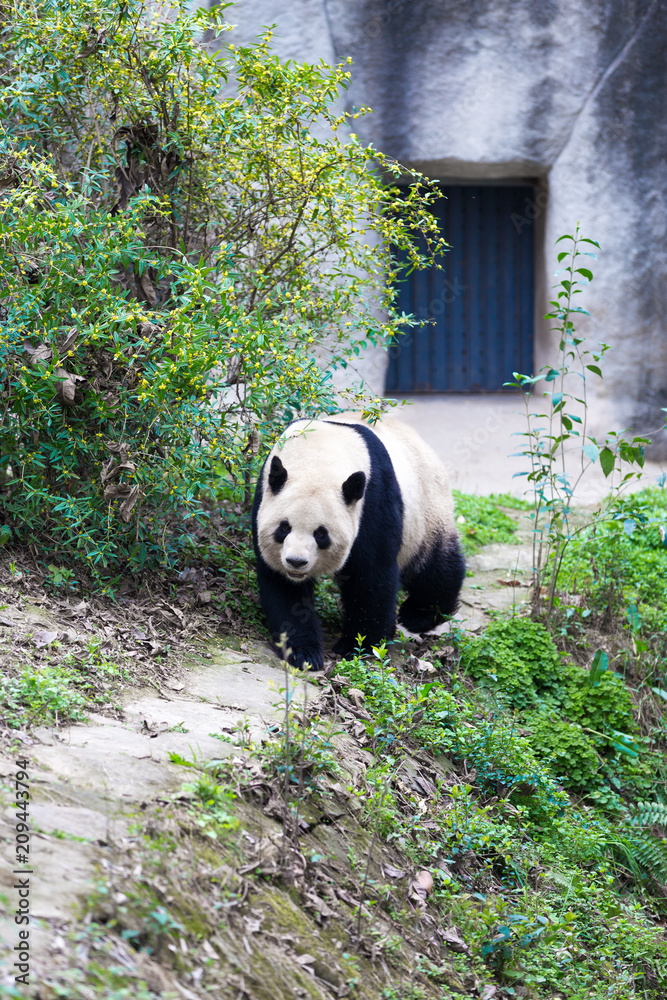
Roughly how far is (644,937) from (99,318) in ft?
12.4

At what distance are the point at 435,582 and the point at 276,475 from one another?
1747 millimetres

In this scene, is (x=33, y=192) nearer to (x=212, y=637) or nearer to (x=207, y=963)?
(x=212, y=637)

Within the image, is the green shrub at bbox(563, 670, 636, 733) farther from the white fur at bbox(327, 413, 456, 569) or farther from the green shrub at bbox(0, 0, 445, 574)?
the green shrub at bbox(0, 0, 445, 574)

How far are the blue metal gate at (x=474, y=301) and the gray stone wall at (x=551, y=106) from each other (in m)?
0.55

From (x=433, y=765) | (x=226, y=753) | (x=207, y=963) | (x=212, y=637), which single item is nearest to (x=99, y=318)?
(x=212, y=637)

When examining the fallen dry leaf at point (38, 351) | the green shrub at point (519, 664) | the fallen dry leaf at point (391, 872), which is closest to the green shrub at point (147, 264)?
the fallen dry leaf at point (38, 351)

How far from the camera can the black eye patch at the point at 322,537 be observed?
14.5 ft

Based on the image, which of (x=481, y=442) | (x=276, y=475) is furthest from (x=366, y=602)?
(x=481, y=442)

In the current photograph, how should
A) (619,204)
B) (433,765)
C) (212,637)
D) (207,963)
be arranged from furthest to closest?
(619,204) → (212,637) → (433,765) → (207,963)

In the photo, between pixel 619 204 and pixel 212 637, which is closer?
pixel 212 637

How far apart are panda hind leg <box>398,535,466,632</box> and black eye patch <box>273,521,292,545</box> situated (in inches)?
55.4

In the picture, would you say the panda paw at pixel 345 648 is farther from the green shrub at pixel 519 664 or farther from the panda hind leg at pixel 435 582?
the panda hind leg at pixel 435 582

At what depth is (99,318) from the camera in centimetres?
418

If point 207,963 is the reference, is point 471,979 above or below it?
below
